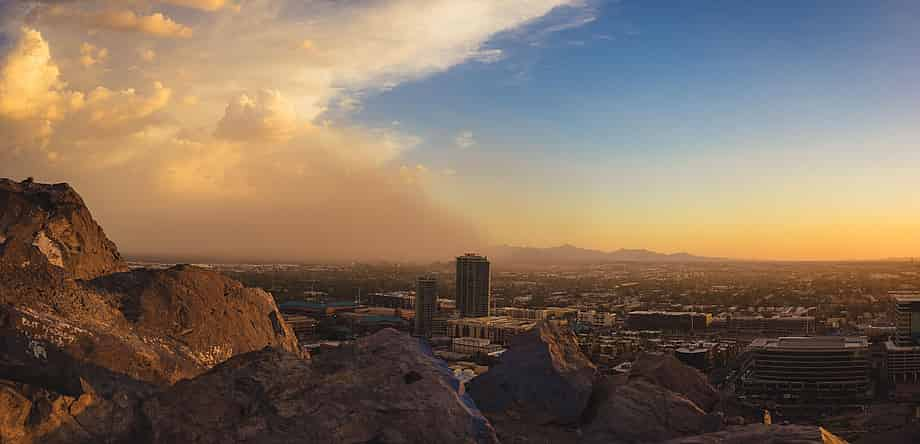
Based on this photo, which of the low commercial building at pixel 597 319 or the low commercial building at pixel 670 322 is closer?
the low commercial building at pixel 670 322

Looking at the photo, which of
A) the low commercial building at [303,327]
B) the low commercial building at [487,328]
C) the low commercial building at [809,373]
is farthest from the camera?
the low commercial building at [487,328]

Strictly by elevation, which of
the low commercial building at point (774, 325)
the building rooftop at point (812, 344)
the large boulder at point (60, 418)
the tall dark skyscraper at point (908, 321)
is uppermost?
the large boulder at point (60, 418)

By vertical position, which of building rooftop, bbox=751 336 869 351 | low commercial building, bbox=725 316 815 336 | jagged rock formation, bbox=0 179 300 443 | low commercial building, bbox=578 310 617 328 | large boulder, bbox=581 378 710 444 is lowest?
low commercial building, bbox=578 310 617 328

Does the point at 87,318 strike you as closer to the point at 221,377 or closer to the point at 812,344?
the point at 221,377

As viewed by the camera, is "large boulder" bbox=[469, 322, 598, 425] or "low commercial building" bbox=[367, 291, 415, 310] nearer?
"large boulder" bbox=[469, 322, 598, 425]

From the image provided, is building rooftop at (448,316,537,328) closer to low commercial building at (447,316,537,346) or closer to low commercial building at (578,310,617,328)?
low commercial building at (447,316,537,346)

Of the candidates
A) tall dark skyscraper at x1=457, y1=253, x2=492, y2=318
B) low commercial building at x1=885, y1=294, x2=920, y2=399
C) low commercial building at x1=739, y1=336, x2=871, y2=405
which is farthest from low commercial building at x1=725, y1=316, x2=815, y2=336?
low commercial building at x1=739, y1=336, x2=871, y2=405

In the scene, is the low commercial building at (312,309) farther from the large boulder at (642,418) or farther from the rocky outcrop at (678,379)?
the large boulder at (642,418)

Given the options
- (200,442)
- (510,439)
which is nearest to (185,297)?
(200,442)

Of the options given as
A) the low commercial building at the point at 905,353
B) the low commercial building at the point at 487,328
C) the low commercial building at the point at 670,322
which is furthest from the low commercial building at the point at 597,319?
the low commercial building at the point at 905,353
